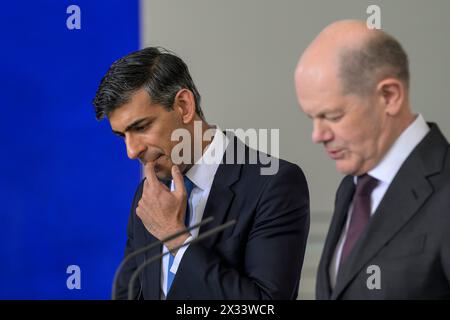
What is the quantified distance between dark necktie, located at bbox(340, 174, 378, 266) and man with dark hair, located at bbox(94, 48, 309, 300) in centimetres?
41

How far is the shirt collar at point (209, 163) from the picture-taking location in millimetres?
2172

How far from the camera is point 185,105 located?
2.23 meters

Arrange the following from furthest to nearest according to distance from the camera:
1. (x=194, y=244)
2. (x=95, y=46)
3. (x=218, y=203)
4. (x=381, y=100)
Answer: (x=95, y=46)
(x=218, y=203)
(x=194, y=244)
(x=381, y=100)

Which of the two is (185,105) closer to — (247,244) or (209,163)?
(209,163)

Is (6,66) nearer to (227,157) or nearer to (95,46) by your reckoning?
(95,46)

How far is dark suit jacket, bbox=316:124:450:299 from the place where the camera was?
1.45 metres

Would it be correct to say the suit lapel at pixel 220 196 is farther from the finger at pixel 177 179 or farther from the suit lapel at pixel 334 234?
the suit lapel at pixel 334 234

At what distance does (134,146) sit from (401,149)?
0.82 meters

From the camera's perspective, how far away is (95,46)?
3.63m

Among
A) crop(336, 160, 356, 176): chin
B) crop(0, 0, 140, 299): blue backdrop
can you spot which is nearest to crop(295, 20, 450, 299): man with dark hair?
crop(336, 160, 356, 176): chin

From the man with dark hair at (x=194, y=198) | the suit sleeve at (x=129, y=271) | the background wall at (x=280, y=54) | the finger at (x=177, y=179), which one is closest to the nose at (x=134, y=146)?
the man with dark hair at (x=194, y=198)
